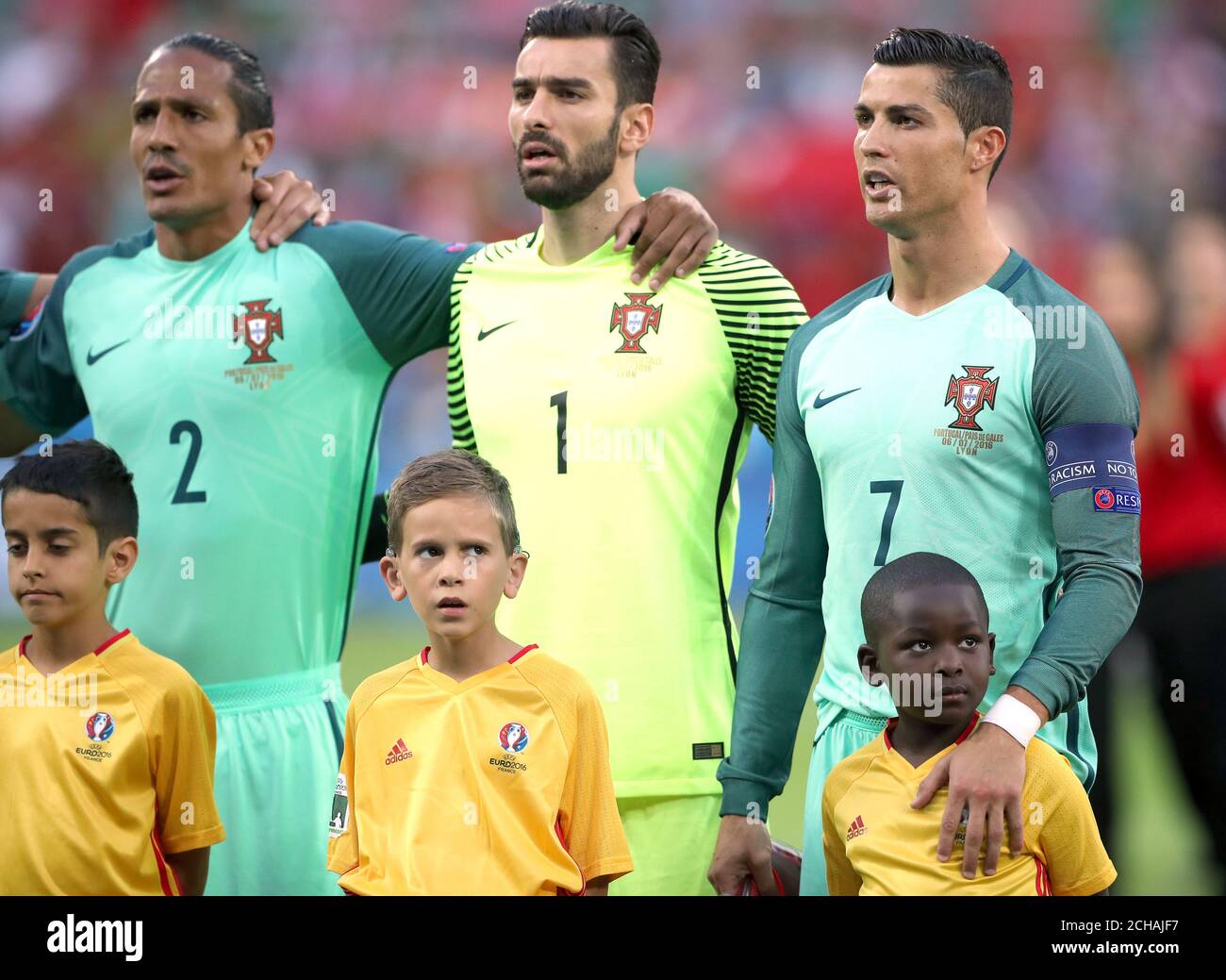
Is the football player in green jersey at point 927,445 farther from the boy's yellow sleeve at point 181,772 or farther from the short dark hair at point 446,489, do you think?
the boy's yellow sleeve at point 181,772

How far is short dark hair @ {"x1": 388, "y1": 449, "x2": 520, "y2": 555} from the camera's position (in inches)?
131

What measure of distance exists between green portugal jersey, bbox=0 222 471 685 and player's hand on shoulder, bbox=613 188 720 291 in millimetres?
510

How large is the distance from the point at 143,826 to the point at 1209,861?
4.36 m

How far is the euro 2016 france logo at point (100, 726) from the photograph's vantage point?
3.49 metres

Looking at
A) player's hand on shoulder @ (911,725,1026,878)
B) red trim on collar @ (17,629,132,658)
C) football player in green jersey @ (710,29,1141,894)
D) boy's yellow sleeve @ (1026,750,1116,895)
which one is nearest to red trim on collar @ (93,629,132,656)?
red trim on collar @ (17,629,132,658)

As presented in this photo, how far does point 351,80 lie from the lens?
13.2m

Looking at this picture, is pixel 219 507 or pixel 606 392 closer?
pixel 606 392

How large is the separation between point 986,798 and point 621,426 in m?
1.34

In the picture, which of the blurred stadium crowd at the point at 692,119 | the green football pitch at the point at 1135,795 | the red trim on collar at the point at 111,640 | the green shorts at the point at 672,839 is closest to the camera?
the red trim on collar at the point at 111,640

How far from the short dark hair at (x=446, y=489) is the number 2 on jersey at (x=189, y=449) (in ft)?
3.67

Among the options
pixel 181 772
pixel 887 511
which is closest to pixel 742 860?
pixel 887 511

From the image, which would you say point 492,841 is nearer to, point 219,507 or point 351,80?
point 219,507

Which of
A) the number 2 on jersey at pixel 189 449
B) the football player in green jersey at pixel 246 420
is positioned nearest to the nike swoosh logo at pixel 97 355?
the football player in green jersey at pixel 246 420

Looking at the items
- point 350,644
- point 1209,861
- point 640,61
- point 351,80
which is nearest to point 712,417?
point 640,61
